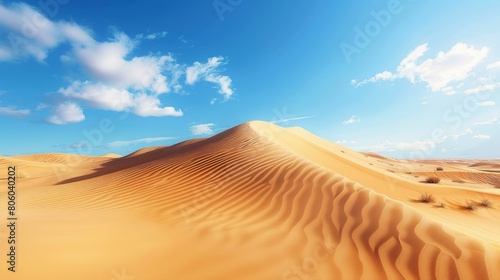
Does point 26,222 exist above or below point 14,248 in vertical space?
above

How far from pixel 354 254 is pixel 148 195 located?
18.1 ft

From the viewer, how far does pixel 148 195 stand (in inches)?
261

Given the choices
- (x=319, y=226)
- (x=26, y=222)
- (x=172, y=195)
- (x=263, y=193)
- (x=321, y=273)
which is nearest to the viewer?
(x=321, y=273)

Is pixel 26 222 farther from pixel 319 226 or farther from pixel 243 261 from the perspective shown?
pixel 319 226

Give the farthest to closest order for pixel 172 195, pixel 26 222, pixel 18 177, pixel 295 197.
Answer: pixel 18 177 < pixel 172 195 < pixel 295 197 < pixel 26 222

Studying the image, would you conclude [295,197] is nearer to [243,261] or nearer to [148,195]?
[243,261]

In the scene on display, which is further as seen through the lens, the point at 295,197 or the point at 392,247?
the point at 295,197

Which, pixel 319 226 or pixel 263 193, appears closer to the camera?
pixel 319 226

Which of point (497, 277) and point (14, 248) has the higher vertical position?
point (14, 248)

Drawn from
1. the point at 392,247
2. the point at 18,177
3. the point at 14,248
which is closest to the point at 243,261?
the point at 392,247

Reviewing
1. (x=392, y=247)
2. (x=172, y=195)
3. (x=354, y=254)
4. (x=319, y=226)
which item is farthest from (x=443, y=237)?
(x=172, y=195)

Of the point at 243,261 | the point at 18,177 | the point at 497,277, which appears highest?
the point at 18,177

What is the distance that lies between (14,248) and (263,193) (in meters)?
4.11

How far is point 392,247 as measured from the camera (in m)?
2.96
